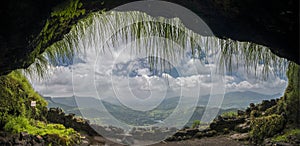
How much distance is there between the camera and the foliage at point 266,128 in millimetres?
6496

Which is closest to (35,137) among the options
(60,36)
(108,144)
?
(108,144)

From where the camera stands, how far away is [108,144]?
7547 mm

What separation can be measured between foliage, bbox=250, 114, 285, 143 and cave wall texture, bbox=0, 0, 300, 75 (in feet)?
15.6

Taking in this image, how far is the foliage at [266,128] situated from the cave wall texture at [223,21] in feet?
15.6

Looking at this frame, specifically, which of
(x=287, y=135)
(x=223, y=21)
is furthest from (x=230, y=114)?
(x=223, y=21)

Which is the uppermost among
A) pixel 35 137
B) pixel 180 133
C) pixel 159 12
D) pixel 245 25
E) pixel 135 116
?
pixel 159 12

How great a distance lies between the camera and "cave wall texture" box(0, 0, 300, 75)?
1840 mm

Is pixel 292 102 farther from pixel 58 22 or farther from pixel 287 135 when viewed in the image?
pixel 58 22

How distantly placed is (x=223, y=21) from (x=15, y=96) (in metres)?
5.03

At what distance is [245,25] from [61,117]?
833cm

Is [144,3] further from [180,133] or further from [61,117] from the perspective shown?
[61,117]

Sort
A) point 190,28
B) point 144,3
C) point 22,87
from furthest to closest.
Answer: point 22,87
point 190,28
point 144,3

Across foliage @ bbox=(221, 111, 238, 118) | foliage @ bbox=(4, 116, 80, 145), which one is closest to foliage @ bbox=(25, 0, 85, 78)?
foliage @ bbox=(4, 116, 80, 145)

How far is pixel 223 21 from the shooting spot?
7.67 ft
